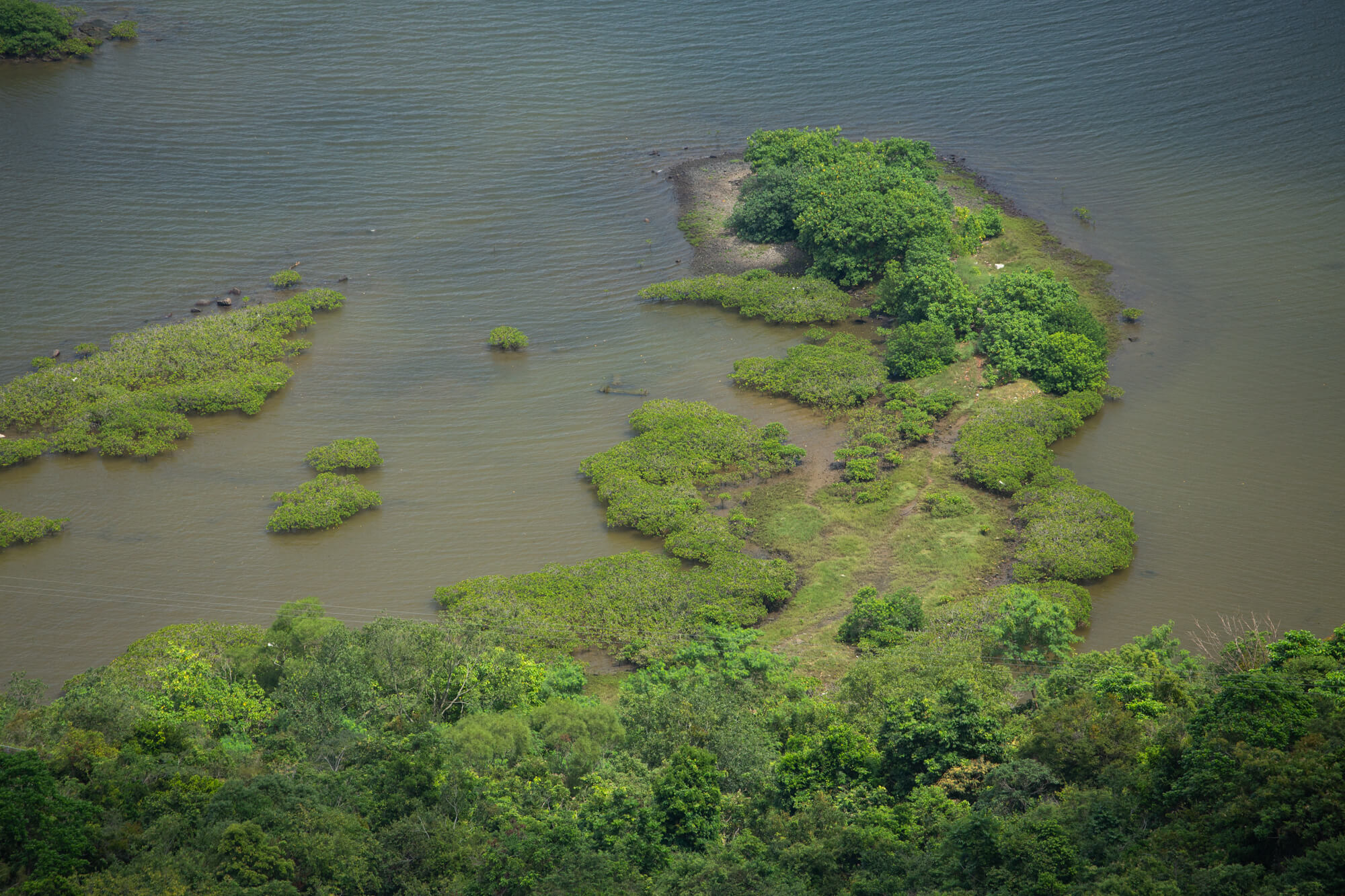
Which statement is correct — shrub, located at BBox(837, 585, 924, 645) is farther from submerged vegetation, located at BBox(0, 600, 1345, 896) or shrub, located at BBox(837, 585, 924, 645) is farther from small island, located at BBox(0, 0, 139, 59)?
small island, located at BBox(0, 0, 139, 59)

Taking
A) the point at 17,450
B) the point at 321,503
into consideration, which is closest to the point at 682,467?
the point at 321,503

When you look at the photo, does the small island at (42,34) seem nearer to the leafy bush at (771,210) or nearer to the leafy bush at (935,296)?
the leafy bush at (771,210)

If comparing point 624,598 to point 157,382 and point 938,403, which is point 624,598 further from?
point 157,382

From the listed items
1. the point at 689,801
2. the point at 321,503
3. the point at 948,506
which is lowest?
the point at 321,503

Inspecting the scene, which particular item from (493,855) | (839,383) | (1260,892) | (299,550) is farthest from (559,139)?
(1260,892)

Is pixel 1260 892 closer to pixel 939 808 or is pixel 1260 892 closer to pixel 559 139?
pixel 939 808
